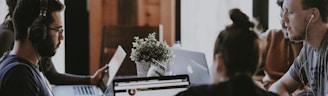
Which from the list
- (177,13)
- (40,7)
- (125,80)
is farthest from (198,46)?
(40,7)

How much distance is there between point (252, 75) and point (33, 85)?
0.84 m

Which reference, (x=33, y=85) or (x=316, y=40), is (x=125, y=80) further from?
(x=316, y=40)

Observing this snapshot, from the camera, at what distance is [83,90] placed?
84.7 inches

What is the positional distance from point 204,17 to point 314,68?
1973mm

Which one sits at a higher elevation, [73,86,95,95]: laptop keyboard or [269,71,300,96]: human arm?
[269,71,300,96]: human arm

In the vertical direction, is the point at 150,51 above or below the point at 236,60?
below

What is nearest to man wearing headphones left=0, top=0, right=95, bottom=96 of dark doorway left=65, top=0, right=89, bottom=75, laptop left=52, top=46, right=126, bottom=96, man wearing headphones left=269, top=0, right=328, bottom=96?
laptop left=52, top=46, right=126, bottom=96

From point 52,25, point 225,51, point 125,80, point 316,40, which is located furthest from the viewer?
point 316,40

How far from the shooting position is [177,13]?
4051mm

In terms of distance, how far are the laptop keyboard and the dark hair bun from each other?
1.17m

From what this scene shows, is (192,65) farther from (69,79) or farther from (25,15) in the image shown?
(25,15)

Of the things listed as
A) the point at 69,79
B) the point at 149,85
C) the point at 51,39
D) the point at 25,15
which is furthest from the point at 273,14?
the point at 25,15

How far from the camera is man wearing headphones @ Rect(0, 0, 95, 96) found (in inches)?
57.0

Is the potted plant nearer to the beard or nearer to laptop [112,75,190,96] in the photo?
laptop [112,75,190,96]
